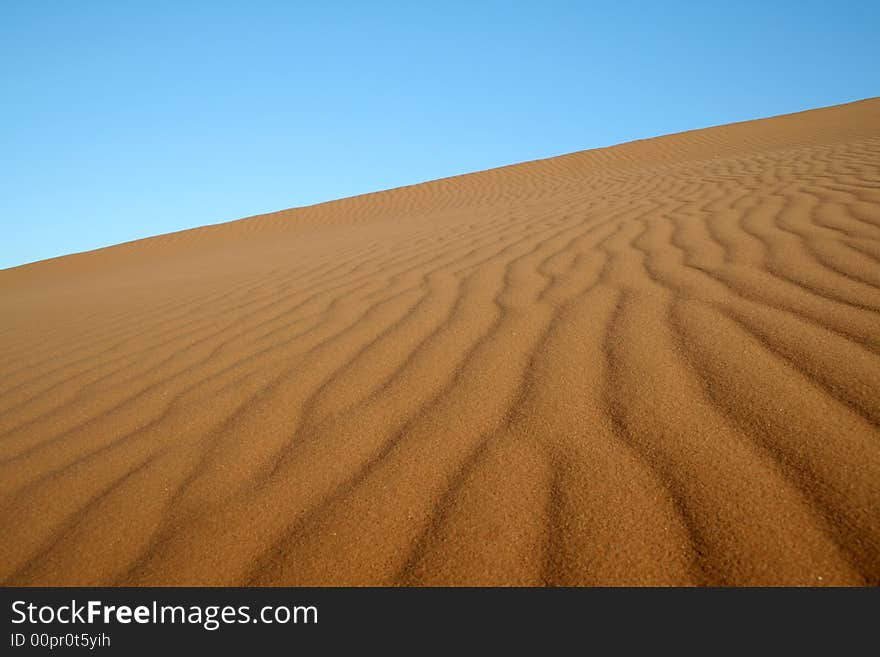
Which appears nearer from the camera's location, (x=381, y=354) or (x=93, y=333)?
(x=381, y=354)

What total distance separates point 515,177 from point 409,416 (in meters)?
14.3

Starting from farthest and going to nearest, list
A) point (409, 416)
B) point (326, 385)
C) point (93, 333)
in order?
point (93, 333)
point (326, 385)
point (409, 416)

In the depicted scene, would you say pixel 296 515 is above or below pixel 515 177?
below

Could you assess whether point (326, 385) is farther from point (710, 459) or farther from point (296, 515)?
point (710, 459)

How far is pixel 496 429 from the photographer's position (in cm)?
140

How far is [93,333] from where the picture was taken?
11.2 feet

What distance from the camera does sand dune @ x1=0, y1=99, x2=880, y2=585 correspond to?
100cm

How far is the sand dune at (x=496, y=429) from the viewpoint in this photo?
999 mm

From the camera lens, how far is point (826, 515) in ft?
3.08
